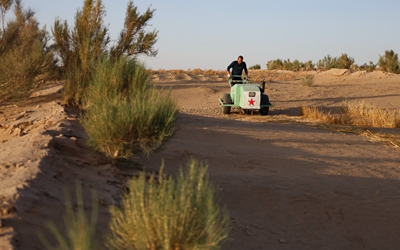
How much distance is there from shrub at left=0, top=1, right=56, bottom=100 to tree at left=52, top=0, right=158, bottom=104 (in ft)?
3.17

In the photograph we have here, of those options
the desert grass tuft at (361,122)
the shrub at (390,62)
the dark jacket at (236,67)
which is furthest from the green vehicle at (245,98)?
the shrub at (390,62)

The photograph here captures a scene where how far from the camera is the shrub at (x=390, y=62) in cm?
4419

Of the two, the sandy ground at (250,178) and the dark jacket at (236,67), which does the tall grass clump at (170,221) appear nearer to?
the sandy ground at (250,178)

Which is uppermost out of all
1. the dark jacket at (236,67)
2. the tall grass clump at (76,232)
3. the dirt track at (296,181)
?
the dark jacket at (236,67)

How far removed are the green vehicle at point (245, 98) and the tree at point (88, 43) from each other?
3184 millimetres

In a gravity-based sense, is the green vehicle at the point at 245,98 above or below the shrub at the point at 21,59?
below

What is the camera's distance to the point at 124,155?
7805mm

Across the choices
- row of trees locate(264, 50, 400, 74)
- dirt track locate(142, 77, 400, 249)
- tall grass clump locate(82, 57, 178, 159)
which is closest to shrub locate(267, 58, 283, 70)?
row of trees locate(264, 50, 400, 74)

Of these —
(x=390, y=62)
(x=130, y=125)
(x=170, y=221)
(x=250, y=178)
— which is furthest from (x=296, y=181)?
(x=390, y=62)

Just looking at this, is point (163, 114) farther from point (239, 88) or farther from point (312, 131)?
Result: point (239, 88)

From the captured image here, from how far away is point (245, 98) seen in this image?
18.3m

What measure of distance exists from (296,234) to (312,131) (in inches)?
329

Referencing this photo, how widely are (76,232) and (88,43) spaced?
12059mm

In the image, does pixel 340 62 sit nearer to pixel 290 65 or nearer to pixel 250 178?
pixel 290 65
